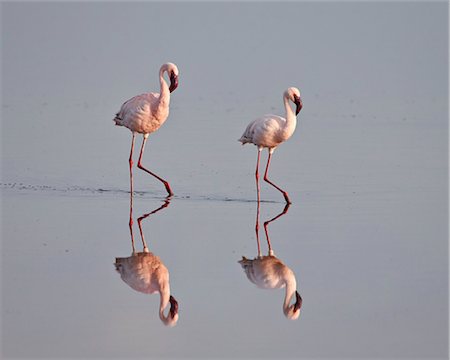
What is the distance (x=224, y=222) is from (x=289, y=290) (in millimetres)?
2432

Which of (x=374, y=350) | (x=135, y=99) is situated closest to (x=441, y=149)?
(x=135, y=99)

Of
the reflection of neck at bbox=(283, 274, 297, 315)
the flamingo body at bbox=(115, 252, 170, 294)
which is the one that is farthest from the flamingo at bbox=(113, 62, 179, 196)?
the reflection of neck at bbox=(283, 274, 297, 315)

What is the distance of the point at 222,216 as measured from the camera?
11047mm

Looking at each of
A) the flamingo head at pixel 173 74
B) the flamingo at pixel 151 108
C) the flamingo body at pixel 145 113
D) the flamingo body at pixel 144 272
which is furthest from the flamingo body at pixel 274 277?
the flamingo body at pixel 145 113

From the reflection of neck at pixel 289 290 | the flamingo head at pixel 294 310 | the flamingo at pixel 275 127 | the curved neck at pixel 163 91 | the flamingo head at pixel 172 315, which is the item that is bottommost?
the flamingo head at pixel 172 315

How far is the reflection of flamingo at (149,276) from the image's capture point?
26.1 ft

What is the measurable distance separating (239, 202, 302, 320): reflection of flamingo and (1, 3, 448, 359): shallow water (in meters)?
0.08

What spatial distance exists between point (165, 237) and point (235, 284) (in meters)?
1.68

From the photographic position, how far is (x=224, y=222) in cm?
1078

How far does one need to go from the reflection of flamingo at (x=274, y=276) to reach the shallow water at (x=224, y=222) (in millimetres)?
77

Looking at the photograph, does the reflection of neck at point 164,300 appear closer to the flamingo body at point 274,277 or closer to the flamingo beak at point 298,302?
the flamingo body at point 274,277

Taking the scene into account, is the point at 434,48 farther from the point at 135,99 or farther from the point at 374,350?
the point at 374,350

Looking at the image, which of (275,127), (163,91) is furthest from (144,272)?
(163,91)

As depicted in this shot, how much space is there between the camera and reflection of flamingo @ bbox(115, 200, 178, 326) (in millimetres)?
7957
